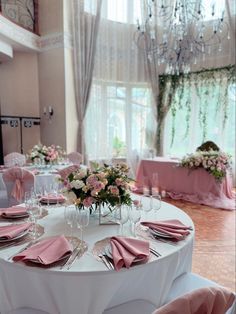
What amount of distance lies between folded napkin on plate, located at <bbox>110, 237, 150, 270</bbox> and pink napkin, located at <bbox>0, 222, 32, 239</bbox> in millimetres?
553

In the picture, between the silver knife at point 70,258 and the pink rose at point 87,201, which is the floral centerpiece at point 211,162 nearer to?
the pink rose at point 87,201

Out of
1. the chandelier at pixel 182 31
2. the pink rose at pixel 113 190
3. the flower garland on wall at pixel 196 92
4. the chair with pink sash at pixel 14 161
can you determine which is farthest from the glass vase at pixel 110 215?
the flower garland on wall at pixel 196 92

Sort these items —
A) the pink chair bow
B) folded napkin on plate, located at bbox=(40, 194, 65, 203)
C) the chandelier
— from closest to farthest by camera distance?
folded napkin on plate, located at bbox=(40, 194, 65, 203) < the pink chair bow < the chandelier

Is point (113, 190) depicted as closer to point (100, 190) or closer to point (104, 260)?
point (100, 190)

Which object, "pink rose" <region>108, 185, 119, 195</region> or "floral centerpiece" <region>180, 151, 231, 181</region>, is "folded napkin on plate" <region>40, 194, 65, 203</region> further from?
"floral centerpiece" <region>180, 151, 231, 181</region>

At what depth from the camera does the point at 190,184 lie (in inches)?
187

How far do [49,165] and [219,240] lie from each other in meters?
2.74

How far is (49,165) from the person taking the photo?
4.00 metres

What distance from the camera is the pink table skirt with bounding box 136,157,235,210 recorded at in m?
4.52

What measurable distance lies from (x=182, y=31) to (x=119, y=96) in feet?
8.28

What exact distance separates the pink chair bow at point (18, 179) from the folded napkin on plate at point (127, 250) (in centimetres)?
175

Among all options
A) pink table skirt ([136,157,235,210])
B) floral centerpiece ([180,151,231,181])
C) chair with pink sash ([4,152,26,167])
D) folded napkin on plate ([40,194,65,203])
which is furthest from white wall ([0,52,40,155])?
folded napkin on plate ([40,194,65,203])

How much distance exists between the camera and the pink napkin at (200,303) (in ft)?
2.68

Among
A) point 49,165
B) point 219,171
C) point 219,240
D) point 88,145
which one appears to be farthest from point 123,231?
point 88,145
